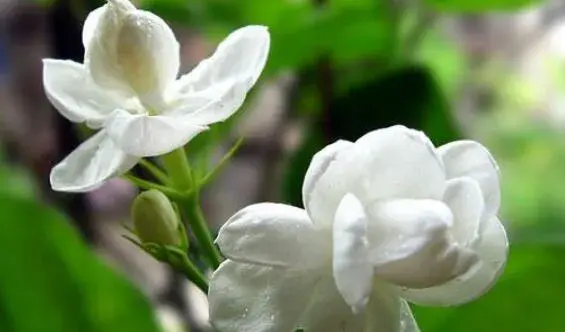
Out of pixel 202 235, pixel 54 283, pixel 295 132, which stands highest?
pixel 202 235

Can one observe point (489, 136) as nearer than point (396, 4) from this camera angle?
No

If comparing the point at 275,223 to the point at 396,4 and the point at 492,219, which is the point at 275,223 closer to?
the point at 492,219

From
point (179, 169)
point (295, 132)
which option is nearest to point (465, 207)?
point (179, 169)

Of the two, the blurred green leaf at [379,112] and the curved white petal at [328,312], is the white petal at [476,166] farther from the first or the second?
the blurred green leaf at [379,112]

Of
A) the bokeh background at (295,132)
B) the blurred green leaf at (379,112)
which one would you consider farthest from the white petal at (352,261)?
the blurred green leaf at (379,112)

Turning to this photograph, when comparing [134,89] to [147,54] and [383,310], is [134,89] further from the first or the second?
[383,310]

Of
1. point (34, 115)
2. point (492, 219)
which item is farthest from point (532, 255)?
point (34, 115)

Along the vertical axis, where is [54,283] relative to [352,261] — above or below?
below

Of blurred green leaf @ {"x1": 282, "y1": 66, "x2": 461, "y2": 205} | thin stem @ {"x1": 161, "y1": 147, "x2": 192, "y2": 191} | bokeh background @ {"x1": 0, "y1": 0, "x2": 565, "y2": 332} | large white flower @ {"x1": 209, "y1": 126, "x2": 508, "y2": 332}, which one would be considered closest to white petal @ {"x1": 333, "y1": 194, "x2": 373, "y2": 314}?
large white flower @ {"x1": 209, "y1": 126, "x2": 508, "y2": 332}
